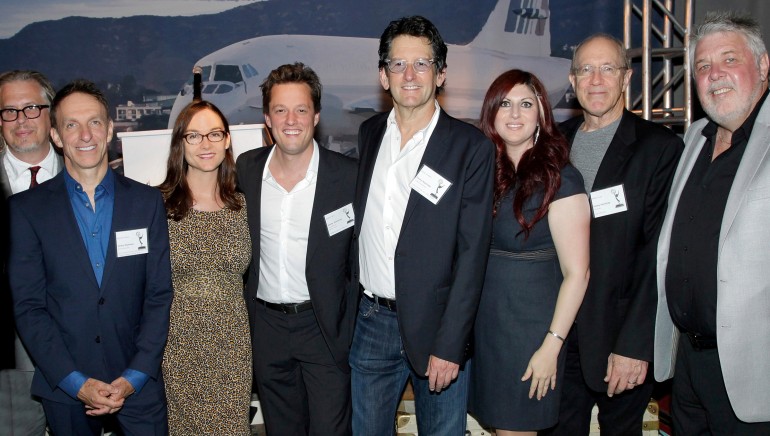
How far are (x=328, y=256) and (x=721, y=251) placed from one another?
153 centimetres

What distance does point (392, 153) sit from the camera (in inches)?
104

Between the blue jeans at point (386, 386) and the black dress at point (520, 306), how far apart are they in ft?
0.53

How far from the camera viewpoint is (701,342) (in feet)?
8.13

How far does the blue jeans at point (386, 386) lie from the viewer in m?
2.62

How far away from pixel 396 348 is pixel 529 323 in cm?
55

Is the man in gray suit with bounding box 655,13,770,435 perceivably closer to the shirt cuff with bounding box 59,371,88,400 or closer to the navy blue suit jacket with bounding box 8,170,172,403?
the navy blue suit jacket with bounding box 8,170,172,403

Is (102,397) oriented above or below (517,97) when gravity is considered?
below

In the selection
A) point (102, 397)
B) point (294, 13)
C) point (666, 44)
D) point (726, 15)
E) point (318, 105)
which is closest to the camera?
point (102, 397)

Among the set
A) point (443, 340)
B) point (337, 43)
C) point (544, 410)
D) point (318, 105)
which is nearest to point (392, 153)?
point (318, 105)

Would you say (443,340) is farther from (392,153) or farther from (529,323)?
(392,153)

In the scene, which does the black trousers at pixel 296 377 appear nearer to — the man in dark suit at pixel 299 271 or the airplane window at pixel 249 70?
the man in dark suit at pixel 299 271

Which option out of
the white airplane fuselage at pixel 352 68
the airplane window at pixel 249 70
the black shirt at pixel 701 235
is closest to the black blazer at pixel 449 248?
the black shirt at pixel 701 235

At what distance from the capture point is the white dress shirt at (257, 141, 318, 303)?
2.75m

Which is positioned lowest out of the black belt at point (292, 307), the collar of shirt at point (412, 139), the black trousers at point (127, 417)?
the black trousers at point (127, 417)
